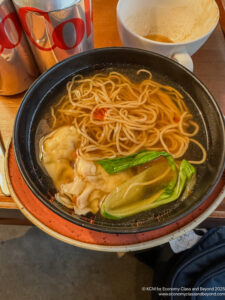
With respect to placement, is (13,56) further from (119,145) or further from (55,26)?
(119,145)

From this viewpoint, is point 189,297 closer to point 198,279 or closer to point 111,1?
point 198,279

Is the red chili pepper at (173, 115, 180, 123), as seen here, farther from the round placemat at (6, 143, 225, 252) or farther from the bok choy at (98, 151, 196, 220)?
the round placemat at (6, 143, 225, 252)

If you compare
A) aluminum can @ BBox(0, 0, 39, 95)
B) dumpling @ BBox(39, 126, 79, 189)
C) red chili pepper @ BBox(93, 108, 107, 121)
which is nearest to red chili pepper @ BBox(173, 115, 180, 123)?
red chili pepper @ BBox(93, 108, 107, 121)

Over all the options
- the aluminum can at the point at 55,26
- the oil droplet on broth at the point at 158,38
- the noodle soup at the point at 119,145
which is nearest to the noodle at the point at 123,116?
the noodle soup at the point at 119,145

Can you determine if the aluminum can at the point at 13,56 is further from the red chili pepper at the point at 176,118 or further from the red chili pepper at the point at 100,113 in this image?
the red chili pepper at the point at 176,118

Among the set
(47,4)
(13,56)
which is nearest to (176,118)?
(47,4)

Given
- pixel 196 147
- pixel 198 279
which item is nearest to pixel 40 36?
pixel 196 147
